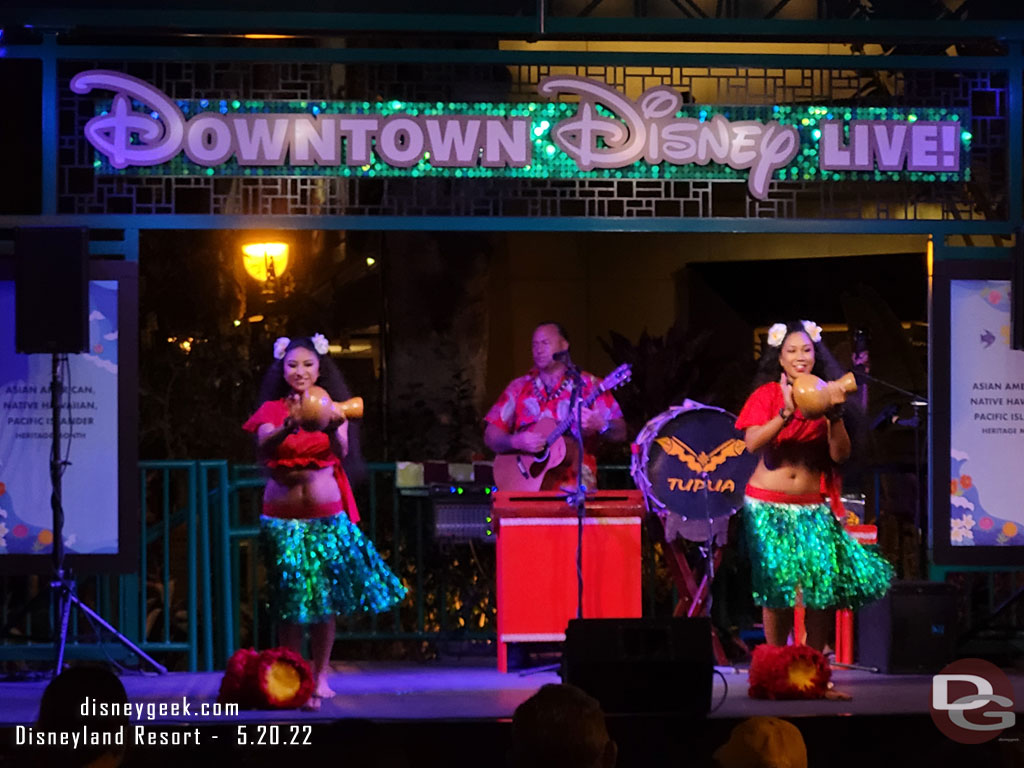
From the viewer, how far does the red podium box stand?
7.79 meters

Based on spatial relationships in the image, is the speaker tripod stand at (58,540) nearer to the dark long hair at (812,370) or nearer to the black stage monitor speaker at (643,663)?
the black stage monitor speaker at (643,663)

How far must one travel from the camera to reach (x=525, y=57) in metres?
7.39

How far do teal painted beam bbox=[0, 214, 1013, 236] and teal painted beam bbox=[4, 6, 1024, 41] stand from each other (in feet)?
3.04

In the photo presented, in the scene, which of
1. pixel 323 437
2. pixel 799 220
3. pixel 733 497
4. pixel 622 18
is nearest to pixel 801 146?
pixel 799 220

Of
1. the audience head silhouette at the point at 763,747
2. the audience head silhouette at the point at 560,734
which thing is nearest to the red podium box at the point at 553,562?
the audience head silhouette at the point at 763,747

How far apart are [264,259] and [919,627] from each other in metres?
6.67

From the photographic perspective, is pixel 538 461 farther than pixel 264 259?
No

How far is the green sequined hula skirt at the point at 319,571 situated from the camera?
6.91 m

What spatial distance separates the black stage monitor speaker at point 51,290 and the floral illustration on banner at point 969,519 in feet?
14.5

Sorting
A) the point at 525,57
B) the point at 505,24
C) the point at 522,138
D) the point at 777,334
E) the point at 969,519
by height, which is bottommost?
the point at 969,519

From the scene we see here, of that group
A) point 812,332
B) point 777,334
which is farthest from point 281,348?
point 812,332

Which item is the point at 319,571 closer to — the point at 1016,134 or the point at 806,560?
the point at 806,560

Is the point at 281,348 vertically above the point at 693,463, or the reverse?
the point at 281,348

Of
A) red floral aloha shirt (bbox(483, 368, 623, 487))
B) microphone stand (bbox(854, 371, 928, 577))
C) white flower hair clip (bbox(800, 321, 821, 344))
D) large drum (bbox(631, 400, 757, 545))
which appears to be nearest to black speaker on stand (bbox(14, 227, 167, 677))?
red floral aloha shirt (bbox(483, 368, 623, 487))
